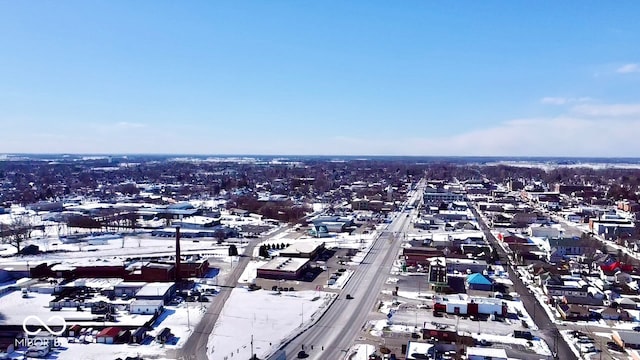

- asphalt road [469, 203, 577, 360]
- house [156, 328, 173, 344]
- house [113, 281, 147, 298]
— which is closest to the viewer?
asphalt road [469, 203, 577, 360]

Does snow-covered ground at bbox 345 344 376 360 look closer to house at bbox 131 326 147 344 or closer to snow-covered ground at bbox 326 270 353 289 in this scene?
house at bbox 131 326 147 344

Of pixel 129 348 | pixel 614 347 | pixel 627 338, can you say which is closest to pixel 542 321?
pixel 614 347

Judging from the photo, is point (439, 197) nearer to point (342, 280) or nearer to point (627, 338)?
point (342, 280)

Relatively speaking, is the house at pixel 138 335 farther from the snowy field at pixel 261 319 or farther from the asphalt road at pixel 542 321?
the asphalt road at pixel 542 321

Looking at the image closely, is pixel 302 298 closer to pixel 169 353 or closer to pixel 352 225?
pixel 169 353

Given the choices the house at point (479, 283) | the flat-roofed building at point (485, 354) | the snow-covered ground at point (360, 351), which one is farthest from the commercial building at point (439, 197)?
the flat-roofed building at point (485, 354)

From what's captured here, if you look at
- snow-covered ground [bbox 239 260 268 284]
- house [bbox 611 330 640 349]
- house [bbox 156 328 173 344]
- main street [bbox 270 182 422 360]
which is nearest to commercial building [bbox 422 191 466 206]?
main street [bbox 270 182 422 360]
